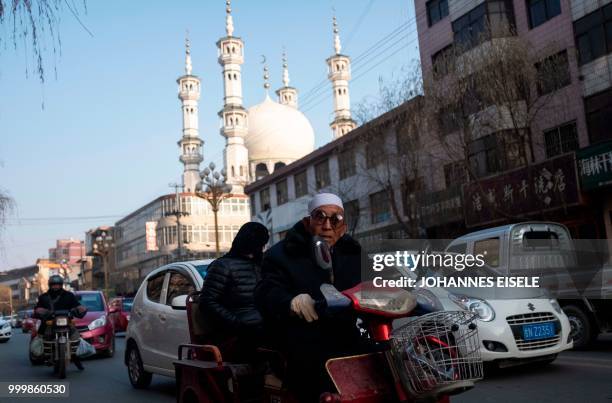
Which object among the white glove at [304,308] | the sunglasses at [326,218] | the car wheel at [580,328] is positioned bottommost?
the car wheel at [580,328]

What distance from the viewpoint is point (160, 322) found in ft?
25.8

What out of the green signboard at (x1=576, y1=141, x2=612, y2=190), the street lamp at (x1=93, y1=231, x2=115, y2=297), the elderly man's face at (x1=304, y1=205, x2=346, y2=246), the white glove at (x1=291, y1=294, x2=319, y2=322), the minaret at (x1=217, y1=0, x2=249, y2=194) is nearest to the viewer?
the white glove at (x1=291, y1=294, x2=319, y2=322)

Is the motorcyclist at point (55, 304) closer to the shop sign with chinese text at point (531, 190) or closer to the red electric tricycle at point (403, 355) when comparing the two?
the red electric tricycle at point (403, 355)

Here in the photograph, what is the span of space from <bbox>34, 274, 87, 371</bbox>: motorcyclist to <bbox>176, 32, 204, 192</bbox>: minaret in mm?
66666

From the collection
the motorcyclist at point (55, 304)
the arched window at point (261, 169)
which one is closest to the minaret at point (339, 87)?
the arched window at point (261, 169)

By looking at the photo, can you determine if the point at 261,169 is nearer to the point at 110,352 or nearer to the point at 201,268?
the point at 110,352

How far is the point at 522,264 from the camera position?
962 centimetres

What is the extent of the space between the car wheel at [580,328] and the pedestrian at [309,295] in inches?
291

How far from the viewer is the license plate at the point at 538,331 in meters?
7.40

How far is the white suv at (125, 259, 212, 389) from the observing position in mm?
7516

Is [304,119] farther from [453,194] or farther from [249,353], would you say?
[249,353]

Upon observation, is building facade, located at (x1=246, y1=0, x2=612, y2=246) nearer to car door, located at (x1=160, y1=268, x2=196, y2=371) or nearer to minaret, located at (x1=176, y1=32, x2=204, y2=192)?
car door, located at (x1=160, y1=268, x2=196, y2=371)

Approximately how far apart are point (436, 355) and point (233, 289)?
7.83 ft

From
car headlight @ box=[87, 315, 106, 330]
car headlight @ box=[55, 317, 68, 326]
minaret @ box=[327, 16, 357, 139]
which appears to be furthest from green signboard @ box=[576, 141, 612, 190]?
minaret @ box=[327, 16, 357, 139]
